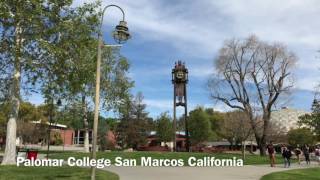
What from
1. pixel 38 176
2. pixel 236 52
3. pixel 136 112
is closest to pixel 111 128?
pixel 136 112

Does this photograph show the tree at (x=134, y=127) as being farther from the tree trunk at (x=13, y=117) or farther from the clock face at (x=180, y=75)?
the tree trunk at (x=13, y=117)

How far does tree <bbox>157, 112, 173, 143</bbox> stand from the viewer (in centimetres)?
8606

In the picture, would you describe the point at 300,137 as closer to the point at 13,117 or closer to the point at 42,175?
the point at 13,117

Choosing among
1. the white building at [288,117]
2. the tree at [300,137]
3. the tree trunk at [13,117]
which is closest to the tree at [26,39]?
the tree trunk at [13,117]

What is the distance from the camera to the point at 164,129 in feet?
283

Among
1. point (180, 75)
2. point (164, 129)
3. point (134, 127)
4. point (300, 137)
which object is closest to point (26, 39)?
point (180, 75)

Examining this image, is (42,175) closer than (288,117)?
Yes

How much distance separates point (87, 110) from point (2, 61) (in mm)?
26890

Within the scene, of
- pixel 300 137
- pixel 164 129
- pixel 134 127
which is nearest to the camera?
pixel 134 127

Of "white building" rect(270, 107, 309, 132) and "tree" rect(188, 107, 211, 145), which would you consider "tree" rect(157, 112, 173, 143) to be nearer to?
"tree" rect(188, 107, 211, 145)

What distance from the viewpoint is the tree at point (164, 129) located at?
86062 mm

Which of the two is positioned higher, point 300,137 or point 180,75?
point 180,75

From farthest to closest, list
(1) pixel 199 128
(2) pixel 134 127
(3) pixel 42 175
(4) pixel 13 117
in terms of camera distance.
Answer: (1) pixel 199 128 < (2) pixel 134 127 < (4) pixel 13 117 < (3) pixel 42 175

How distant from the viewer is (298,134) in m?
106
